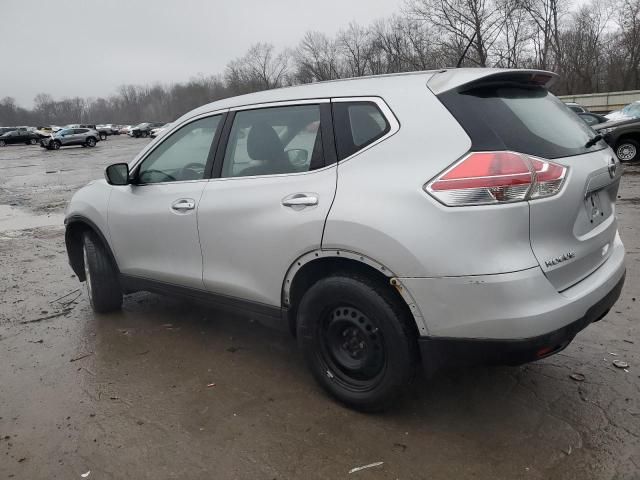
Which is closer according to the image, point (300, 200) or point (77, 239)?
point (300, 200)

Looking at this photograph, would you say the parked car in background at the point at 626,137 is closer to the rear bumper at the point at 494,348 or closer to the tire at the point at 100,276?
the rear bumper at the point at 494,348

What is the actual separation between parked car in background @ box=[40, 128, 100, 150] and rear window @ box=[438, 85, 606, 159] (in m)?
42.1

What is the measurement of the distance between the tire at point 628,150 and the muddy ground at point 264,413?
11555 millimetres

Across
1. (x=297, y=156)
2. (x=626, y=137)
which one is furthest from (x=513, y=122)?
(x=626, y=137)

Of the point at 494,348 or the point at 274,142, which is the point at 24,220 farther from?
the point at 494,348

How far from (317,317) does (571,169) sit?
1518 mm

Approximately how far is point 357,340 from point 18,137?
55.2m

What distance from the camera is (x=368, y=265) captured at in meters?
2.61

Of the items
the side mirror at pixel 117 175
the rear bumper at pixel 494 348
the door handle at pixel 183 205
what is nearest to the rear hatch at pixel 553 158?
the rear bumper at pixel 494 348

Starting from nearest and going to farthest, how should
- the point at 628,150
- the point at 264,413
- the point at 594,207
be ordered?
the point at 594,207
the point at 264,413
the point at 628,150

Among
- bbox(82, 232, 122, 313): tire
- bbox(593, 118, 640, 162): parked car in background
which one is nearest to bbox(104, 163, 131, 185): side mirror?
bbox(82, 232, 122, 313): tire

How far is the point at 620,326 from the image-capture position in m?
3.87

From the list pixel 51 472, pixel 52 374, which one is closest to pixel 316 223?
pixel 51 472

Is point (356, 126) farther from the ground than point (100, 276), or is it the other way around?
point (356, 126)
